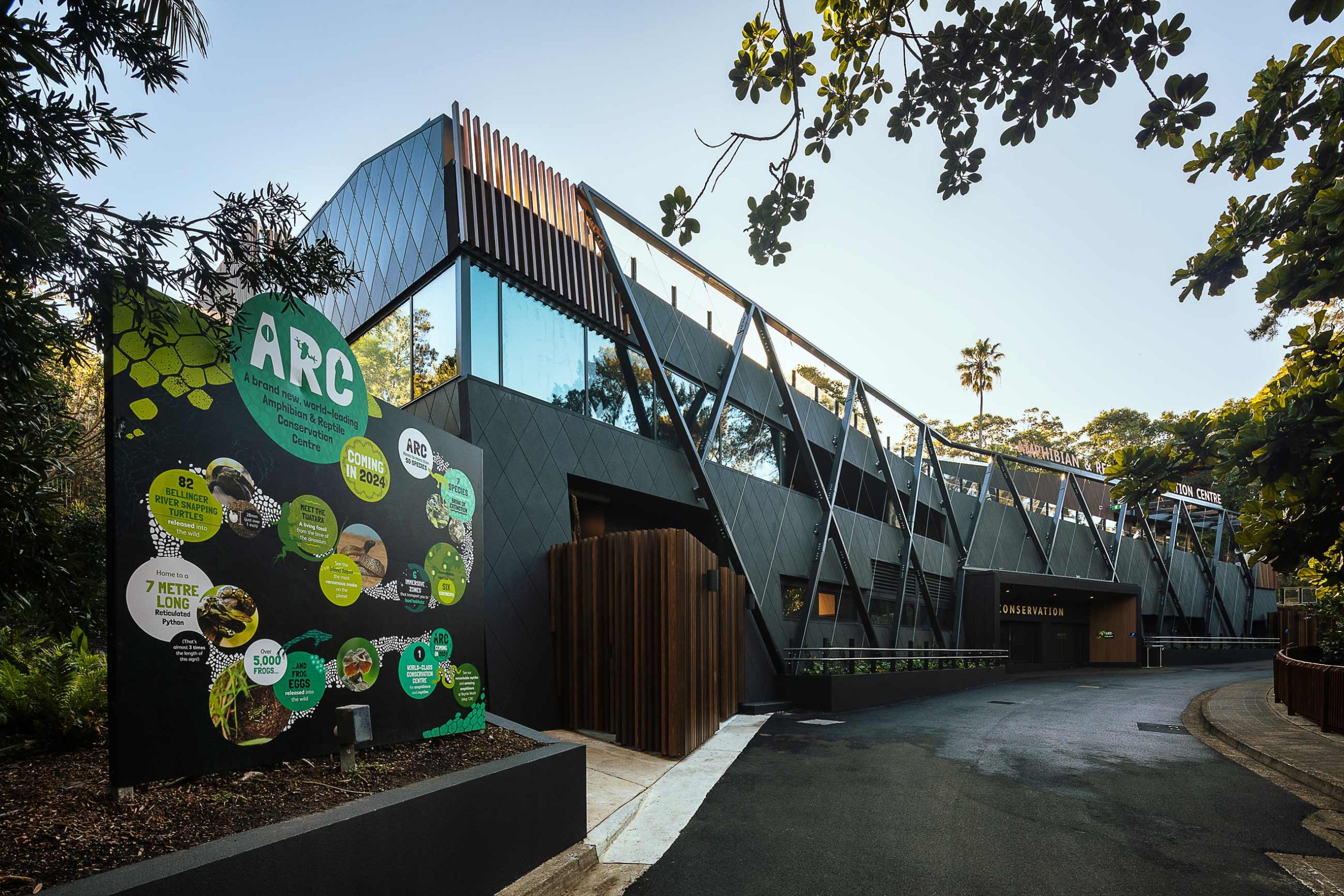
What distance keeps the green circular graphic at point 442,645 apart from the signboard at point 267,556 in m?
0.03

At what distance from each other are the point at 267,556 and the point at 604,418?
9.89 metres

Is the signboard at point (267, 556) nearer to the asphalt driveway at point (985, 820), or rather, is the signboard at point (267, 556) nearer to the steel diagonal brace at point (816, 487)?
the asphalt driveway at point (985, 820)

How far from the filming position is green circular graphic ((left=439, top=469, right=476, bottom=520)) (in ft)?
24.1

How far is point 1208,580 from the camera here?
148 ft

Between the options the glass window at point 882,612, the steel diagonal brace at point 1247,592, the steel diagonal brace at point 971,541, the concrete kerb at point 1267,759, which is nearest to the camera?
the concrete kerb at point 1267,759

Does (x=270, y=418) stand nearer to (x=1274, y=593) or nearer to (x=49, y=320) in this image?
(x=49, y=320)

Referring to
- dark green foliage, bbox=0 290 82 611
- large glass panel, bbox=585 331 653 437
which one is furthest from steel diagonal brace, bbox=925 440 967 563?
dark green foliage, bbox=0 290 82 611

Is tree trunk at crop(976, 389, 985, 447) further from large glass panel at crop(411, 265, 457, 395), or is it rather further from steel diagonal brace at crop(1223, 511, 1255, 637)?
large glass panel at crop(411, 265, 457, 395)

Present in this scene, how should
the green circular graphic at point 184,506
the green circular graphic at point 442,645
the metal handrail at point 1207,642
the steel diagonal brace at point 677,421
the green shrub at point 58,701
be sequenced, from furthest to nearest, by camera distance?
the metal handrail at point 1207,642
the steel diagonal brace at point 677,421
the green circular graphic at point 442,645
the green shrub at point 58,701
the green circular graphic at point 184,506

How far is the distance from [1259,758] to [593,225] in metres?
13.6

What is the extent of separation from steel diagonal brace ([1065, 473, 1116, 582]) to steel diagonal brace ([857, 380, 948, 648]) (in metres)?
13.9

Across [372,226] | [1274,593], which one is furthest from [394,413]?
[1274,593]

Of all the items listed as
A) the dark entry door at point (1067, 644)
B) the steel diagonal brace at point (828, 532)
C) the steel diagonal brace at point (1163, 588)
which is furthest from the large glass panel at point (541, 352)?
the steel diagonal brace at point (1163, 588)

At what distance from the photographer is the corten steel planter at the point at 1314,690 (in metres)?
12.4
